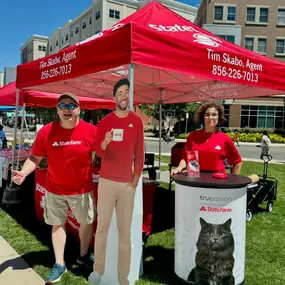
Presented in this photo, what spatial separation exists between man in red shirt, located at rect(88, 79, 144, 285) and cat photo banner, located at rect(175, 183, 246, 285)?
1.82 ft

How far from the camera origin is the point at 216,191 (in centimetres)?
310

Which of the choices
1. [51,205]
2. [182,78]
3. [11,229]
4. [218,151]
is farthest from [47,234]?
[182,78]

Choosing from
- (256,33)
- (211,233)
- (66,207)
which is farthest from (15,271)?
(256,33)

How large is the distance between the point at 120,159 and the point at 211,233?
3.77ft

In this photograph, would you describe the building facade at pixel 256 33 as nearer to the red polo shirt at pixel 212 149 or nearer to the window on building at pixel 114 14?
the window on building at pixel 114 14

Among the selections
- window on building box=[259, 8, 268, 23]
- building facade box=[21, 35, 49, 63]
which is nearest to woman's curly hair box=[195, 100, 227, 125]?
window on building box=[259, 8, 268, 23]

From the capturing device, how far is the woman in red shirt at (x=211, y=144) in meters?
3.67

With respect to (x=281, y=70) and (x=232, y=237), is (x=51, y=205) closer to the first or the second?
(x=232, y=237)

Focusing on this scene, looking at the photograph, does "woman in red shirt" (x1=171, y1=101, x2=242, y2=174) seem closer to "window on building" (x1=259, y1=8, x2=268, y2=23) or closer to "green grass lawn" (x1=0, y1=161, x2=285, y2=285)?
"green grass lawn" (x1=0, y1=161, x2=285, y2=285)

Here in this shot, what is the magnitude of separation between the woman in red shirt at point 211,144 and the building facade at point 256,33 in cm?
3544

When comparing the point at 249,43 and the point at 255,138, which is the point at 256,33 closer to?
the point at 249,43

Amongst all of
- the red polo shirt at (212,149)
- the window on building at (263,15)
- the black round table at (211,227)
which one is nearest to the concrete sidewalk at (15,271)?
the black round table at (211,227)

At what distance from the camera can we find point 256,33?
1492 inches

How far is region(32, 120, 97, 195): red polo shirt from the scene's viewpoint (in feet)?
11.2
